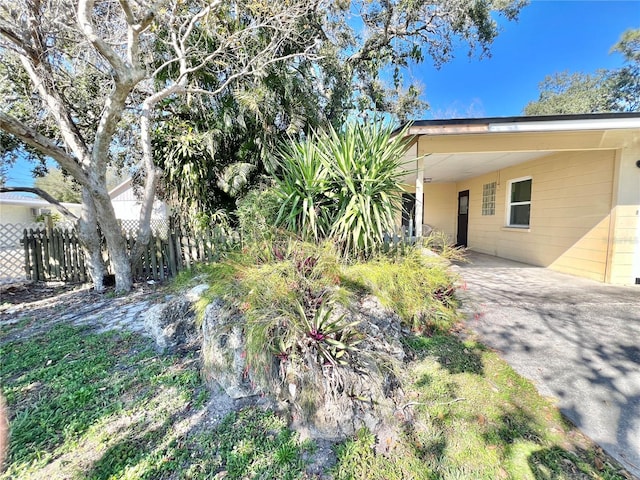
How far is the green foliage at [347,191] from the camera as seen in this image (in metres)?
3.52

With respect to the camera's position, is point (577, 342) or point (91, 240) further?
point (91, 240)

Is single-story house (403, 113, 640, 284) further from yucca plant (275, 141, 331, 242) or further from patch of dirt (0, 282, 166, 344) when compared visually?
patch of dirt (0, 282, 166, 344)

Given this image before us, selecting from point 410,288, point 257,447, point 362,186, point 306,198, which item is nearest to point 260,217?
point 306,198

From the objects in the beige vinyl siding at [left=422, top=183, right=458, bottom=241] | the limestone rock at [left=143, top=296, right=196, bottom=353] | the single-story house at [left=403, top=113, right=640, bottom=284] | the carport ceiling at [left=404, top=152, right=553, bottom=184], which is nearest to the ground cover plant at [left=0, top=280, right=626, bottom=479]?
the limestone rock at [left=143, top=296, right=196, bottom=353]

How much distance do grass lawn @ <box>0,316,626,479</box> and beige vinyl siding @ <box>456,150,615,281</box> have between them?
4.38m

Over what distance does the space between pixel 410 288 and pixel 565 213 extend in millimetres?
4779

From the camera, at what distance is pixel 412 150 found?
17.3 feet

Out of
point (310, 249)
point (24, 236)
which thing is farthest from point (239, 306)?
point (24, 236)

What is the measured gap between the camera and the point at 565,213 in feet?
18.5

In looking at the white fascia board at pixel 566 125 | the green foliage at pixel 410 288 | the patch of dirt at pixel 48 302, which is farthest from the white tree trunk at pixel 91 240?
the white fascia board at pixel 566 125

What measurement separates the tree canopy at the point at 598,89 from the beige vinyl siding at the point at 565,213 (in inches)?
685

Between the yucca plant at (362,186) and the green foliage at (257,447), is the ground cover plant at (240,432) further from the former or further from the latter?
the yucca plant at (362,186)

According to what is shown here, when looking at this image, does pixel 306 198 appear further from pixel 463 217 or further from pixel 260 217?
pixel 463 217

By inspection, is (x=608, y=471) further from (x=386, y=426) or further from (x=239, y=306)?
(x=239, y=306)
